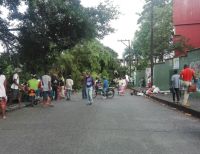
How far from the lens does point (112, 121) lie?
15227 millimetres

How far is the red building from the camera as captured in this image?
4459 cm

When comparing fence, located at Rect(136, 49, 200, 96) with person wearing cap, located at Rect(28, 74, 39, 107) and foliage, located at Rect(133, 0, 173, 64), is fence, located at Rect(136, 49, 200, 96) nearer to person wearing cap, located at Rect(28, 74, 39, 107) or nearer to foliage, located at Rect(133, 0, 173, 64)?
person wearing cap, located at Rect(28, 74, 39, 107)

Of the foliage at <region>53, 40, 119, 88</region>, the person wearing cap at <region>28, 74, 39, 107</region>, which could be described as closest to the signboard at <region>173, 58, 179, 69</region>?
the foliage at <region>53, 40, 119, 88</region>

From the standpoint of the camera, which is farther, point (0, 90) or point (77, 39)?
point (77, 39)

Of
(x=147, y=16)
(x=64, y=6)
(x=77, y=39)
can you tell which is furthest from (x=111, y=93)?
(x=147, y=16)

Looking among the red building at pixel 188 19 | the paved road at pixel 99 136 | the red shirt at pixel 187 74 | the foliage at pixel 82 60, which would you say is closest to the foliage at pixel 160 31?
the foliage at pixel 82 60

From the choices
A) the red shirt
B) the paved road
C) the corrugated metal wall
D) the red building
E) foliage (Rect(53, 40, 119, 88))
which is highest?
the red building

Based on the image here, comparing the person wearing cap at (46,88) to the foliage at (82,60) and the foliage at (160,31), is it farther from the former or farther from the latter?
the foliage at (160,31)

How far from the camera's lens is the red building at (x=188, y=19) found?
4459cm

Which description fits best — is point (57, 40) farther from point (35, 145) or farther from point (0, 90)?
point (35, 145)

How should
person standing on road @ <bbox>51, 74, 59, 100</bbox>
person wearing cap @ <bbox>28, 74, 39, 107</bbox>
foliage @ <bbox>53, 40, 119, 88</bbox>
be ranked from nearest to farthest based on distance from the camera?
person wearing cap @ <bbox>28, 74, 39, 107</bbox> < person standing on road @ <bbox>51, 74, 59, 100</bbox> < foliage @ <bbox>53, 40, 119, 88</bbox>

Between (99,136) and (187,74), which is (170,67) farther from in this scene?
(99,136)

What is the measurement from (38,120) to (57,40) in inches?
408

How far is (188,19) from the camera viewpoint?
151 feet
